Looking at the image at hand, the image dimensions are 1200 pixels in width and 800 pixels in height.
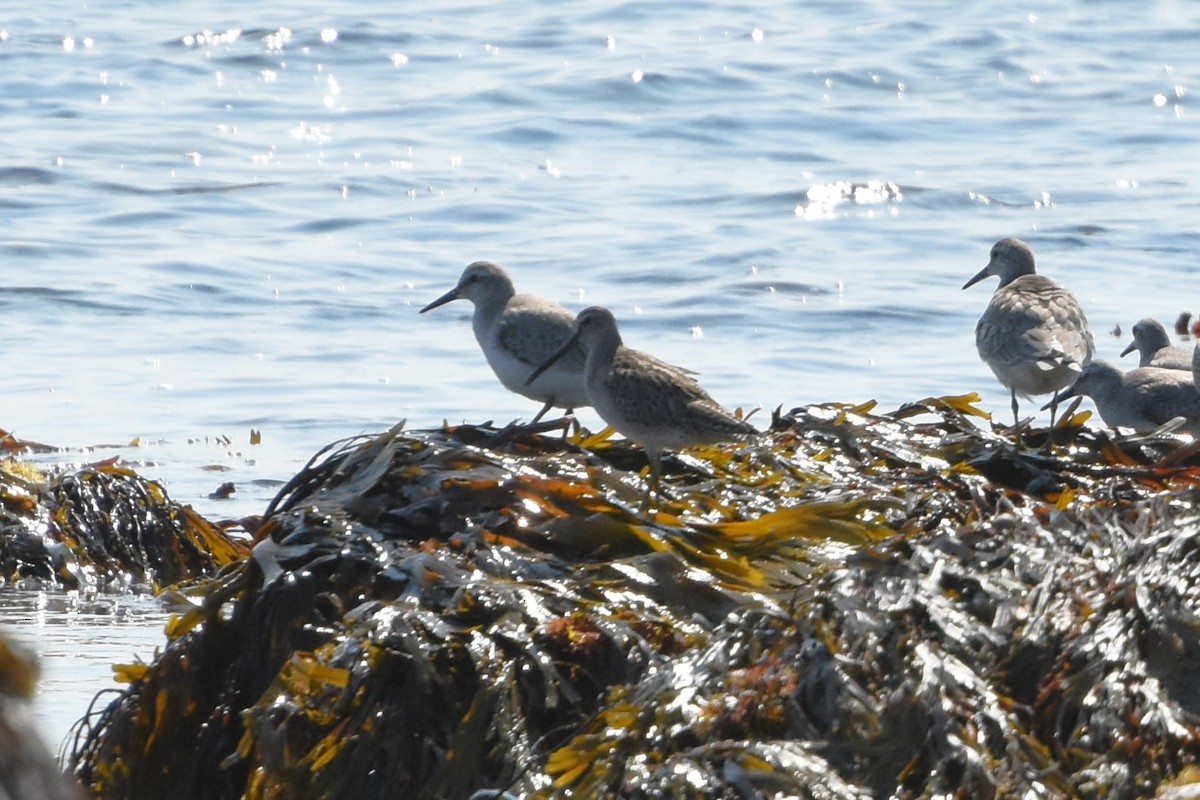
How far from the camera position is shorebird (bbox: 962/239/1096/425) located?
6.68 metres

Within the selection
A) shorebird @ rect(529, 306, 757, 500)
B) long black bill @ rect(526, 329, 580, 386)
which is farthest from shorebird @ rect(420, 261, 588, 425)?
shorebird @ rect(529, 306, 757, 500)

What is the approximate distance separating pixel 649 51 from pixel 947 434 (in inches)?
482

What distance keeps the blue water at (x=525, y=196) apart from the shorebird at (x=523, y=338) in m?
0.63

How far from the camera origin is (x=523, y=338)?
21.9 ft

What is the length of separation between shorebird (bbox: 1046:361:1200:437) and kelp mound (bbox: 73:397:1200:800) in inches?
86.7

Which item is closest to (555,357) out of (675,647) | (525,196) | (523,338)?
(523,338)

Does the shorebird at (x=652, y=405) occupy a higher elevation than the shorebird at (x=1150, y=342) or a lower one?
higher

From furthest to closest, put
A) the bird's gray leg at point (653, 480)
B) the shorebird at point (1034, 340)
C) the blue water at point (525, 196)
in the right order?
the blue water at point (525, 196) < the shorebird at point (1034, 340) < the bird's gray leg at point (653, 480)

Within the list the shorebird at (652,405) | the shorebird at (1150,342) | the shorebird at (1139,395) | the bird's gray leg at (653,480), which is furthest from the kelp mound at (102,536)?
the shorebird at (1150,342)

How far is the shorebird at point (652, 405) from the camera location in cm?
459

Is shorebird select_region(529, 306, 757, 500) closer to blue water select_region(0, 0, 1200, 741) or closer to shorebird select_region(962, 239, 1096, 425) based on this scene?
blue water select_region(0, 0, 1200, 741)

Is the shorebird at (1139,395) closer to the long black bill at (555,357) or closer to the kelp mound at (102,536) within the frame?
the long black bill at (555,357)

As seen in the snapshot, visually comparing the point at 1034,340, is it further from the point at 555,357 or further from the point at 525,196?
the point at 525,196

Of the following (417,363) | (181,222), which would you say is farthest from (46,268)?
(417,363)
